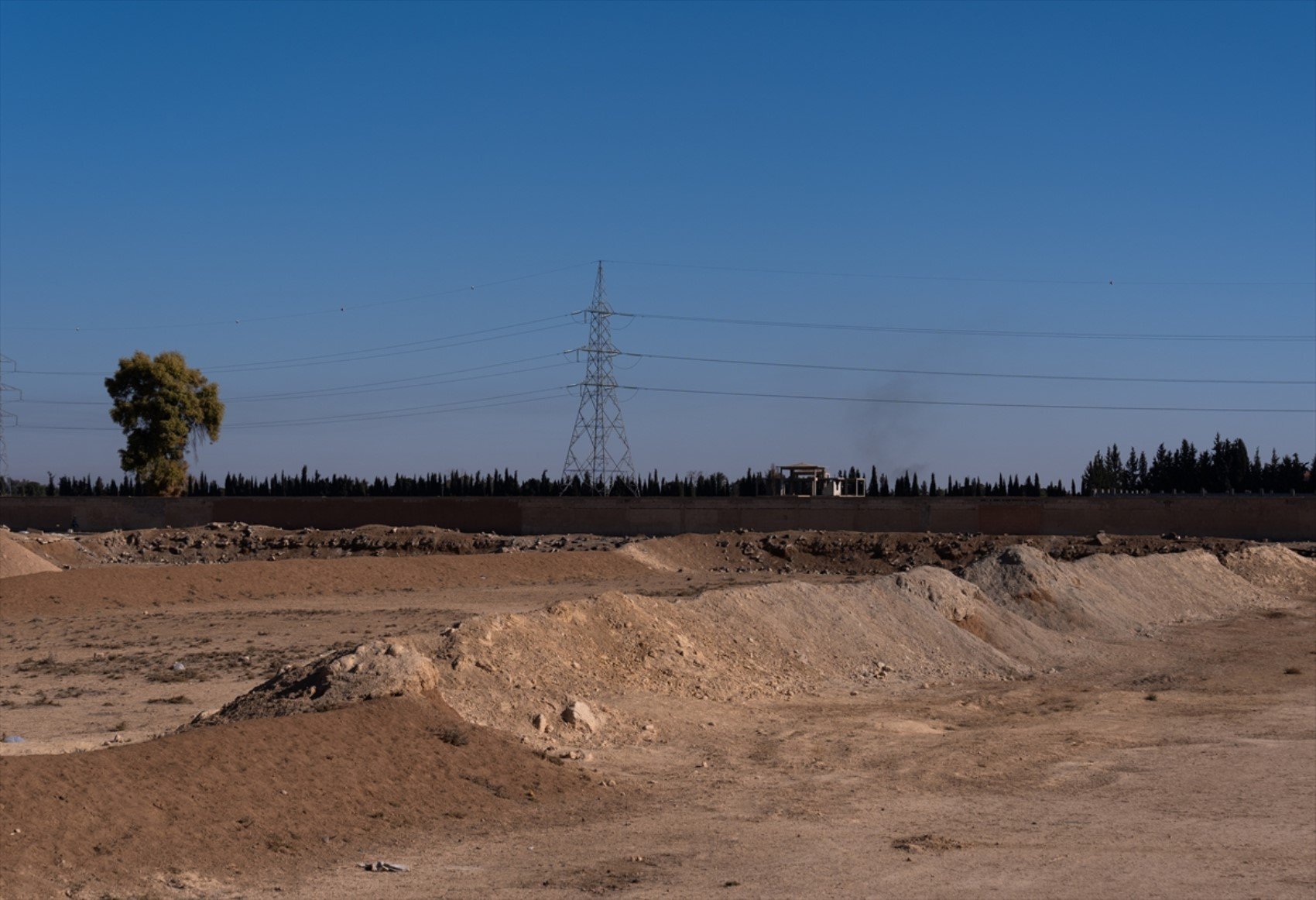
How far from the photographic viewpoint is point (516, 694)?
14.8 metres

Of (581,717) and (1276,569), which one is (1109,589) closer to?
(1276,569)

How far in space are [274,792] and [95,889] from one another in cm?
211

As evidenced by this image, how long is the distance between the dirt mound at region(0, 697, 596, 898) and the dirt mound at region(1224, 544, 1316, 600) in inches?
1313

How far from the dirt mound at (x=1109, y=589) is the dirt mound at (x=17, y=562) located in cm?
2421

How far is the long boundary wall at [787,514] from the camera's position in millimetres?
48250

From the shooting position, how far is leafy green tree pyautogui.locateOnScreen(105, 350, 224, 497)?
236 feet

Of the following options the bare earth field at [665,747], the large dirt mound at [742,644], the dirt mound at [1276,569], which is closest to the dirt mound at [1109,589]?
the large dirt mound at [742,644]

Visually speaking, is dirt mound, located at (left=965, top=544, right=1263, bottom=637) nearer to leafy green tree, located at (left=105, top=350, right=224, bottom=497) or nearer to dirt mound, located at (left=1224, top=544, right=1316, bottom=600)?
dirt mound, located at (left=1224, top=544, right=1316, bottom=600)

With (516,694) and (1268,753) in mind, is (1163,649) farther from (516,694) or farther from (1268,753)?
(516,694)

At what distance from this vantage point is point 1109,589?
104 feet

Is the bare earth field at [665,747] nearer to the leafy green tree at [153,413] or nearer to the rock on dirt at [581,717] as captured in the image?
the rock on dirt at [581,717]

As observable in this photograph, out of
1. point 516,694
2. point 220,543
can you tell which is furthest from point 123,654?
point 220,543

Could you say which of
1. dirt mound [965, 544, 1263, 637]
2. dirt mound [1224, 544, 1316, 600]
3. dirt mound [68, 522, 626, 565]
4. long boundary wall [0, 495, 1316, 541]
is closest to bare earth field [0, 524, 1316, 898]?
dirt mound [965, 544, 1263, 637]

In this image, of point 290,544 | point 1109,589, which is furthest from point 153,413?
point 1109,589
